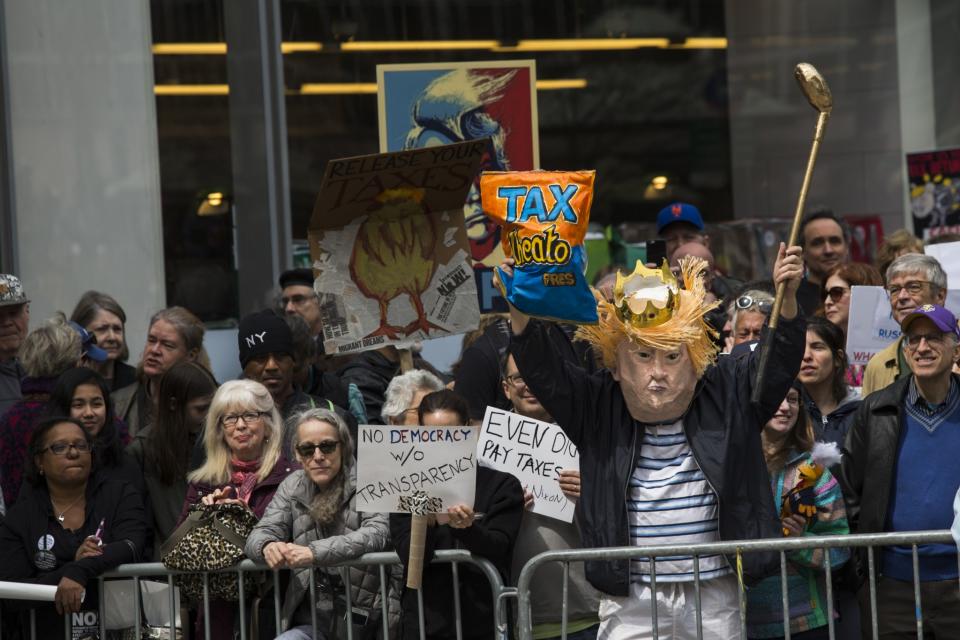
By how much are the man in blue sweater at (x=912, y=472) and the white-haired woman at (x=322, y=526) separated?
5.97 feet

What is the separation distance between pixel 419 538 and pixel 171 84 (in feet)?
19.5

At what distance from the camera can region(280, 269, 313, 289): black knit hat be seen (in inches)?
341

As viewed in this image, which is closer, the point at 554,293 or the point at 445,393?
the point at 554,293

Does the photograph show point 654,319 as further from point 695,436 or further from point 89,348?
point 89,348

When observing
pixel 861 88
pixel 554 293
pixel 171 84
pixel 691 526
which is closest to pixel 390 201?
pixel 554 293

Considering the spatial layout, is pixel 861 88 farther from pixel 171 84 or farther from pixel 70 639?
pixel 70 639

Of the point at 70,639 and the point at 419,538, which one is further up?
the point at 419,538

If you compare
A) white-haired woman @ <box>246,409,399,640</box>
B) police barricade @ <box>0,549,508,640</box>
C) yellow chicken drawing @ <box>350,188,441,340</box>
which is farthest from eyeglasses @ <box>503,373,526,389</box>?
police barricade @ <box>0,549,508,640</box>

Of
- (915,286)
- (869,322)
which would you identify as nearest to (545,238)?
(915,286)

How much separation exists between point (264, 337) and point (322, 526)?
52.2 inches

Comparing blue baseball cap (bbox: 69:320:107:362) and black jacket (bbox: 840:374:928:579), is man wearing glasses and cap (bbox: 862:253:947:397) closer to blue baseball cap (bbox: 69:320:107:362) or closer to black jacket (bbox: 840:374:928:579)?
black jacket (bbox: 840:374:928:579)

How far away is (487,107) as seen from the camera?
8289mm

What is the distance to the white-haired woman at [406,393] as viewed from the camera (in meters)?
6.69

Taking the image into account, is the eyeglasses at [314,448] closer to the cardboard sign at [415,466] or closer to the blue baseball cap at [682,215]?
the cardboard sign at [415,466]
